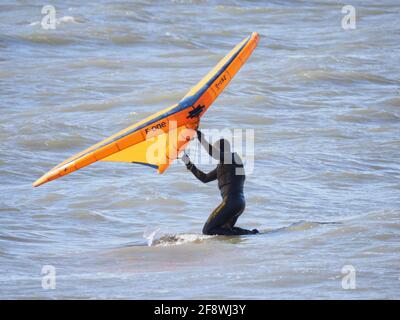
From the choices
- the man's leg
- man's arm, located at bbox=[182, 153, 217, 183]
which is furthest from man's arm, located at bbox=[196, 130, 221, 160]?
the man's leg

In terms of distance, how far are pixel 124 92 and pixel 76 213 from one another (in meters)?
9.62

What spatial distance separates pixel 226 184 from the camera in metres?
12.2

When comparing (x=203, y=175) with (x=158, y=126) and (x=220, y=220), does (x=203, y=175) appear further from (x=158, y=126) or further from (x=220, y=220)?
(x=158, y=126)

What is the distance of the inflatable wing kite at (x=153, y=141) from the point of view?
36.9 ft

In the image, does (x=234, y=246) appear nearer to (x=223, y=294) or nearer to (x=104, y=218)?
(x=223, y=294)

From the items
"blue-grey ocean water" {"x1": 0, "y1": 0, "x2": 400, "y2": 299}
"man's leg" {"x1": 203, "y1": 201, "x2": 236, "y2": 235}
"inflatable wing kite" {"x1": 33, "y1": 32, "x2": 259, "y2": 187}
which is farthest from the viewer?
"man's leg" {"x1": 203, "y1": 201, "x2": 236, "y2": 235}

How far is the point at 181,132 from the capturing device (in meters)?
11.9

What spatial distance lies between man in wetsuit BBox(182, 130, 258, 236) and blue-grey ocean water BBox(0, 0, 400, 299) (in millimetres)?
235

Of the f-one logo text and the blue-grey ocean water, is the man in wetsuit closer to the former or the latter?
the blue-grey ocean water

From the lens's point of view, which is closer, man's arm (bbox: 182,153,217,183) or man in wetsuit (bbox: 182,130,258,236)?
man's arm (bbox: 182,153,217,183)

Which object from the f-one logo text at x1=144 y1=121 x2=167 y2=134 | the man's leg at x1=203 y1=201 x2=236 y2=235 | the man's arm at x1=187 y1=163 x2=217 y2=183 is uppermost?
the f-one logo text at x1=144 y1=121 x2=167 y2=134

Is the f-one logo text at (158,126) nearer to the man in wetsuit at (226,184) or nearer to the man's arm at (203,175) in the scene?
the man in wetsuit at (226,184)

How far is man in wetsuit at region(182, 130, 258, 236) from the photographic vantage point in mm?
12008

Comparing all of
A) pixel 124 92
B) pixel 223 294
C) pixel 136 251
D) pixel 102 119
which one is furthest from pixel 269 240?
pixel 124 92
